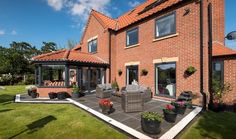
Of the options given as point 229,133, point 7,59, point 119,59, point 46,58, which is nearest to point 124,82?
point 119,59

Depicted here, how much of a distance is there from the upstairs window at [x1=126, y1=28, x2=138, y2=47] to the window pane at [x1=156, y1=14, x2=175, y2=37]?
2.43 meters

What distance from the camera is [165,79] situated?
34.2 feet

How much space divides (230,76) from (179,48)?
326 cm

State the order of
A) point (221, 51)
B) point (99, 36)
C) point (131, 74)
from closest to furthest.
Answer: point (221, 51), point (131, 74), point (99, 36)

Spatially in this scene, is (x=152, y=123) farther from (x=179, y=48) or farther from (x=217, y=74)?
(x=217, y=74)

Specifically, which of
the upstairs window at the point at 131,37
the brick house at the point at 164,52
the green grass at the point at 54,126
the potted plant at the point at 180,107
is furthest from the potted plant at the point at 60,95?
the potted plant at the point at 180,107

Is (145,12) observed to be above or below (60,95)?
above

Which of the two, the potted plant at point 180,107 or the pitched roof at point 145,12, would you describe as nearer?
the potted plant at point 180,107

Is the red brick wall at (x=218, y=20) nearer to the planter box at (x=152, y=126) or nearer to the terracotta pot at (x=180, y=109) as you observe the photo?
the terracotta pot at (x=180, y=109)

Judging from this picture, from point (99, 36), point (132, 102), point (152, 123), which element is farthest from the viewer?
point (99, 36)

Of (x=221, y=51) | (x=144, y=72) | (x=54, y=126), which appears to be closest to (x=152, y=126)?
(x=54, y=126)

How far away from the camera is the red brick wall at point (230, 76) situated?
809cm

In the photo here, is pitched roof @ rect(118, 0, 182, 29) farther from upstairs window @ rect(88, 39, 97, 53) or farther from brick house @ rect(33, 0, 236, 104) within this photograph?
upstairs window @ rect(88, 39, 97, 53)

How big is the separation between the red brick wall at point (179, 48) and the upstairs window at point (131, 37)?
27.0 inches
